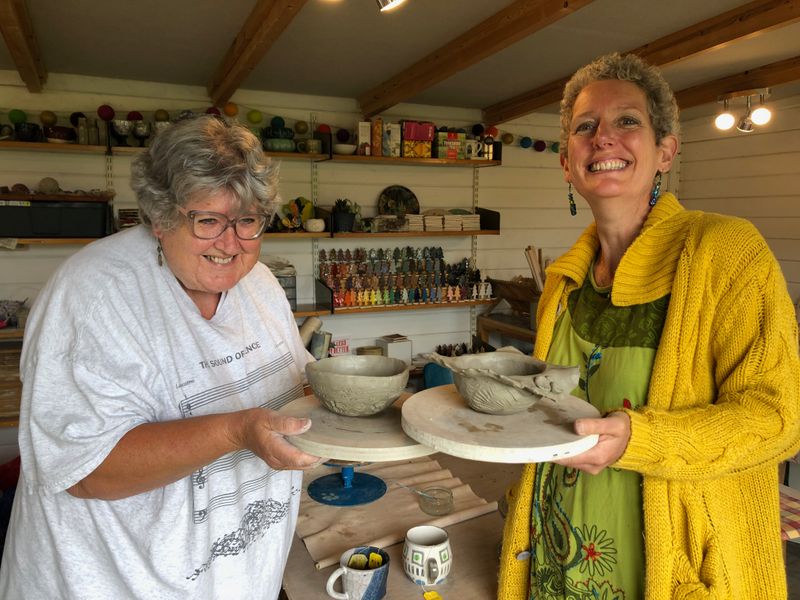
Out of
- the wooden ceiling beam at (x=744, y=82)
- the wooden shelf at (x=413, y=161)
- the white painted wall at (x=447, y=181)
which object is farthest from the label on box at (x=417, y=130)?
the wooden ceiling beam at (x=744, y=82)

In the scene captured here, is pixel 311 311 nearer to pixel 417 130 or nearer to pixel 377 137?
pixel 377 137

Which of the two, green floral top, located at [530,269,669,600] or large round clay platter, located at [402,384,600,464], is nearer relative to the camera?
large round clay platter, located at [402,384,600,464]

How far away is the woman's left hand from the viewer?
94cm

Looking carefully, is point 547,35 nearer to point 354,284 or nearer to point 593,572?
point 354,284

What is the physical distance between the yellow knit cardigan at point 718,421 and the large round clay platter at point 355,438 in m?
0.37

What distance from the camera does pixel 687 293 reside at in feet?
3.61

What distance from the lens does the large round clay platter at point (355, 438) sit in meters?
0.94

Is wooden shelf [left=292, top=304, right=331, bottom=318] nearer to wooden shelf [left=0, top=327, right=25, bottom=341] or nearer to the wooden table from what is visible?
wooden shelf [left=0, top=327, right=25, bottom=341]

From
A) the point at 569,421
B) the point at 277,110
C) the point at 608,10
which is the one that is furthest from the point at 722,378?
the point at 277,110

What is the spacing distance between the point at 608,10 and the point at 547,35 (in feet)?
1.19

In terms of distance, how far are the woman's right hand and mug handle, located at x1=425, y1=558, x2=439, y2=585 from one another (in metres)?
0.52

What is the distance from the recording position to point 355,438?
Result: 984 mm

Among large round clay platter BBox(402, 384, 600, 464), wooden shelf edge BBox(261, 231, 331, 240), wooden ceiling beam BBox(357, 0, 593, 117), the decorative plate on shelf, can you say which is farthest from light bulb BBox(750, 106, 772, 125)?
large round clay platter BBox(402, 384, 600, 464)

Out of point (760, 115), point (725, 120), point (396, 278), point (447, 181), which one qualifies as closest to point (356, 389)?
point (396, 278)
